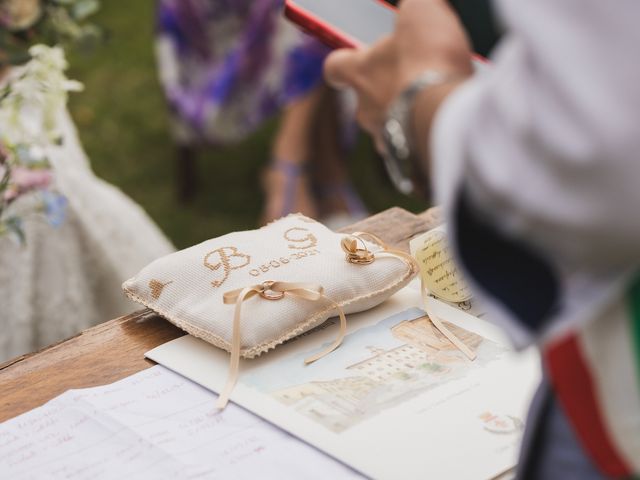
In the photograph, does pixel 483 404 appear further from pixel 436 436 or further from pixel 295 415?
pixel 295 415

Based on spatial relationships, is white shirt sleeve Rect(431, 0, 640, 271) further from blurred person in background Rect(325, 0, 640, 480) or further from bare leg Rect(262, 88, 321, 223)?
bare leg Rect(262, 88, 321, 223)

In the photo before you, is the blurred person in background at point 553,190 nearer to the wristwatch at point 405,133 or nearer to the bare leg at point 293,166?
the wristwatch at point 405,133

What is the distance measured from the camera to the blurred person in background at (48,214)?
1.38 metres

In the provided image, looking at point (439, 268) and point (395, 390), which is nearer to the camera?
point (395, 390)

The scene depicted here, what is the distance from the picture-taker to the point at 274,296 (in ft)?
3.16

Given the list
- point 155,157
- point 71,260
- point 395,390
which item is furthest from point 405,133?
point 155,157

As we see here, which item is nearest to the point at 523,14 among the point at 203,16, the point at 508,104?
the point at 508,104

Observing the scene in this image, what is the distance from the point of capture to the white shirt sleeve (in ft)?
1.47

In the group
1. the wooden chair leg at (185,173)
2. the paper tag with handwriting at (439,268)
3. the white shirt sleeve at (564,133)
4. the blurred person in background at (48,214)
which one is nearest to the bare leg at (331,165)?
the wooden chair leg at (185,173)

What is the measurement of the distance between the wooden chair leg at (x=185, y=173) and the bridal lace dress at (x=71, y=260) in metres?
1.04

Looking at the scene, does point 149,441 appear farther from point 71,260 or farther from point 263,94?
point 263,94

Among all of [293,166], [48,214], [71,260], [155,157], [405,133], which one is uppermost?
[405,133]

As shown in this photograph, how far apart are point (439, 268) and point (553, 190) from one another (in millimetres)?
593

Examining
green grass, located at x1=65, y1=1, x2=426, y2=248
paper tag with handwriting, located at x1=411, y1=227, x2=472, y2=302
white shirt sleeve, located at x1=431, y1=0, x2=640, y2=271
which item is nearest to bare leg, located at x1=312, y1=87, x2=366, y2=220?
green grass, located at x1=65, y1=1, x2=426, y2=248
